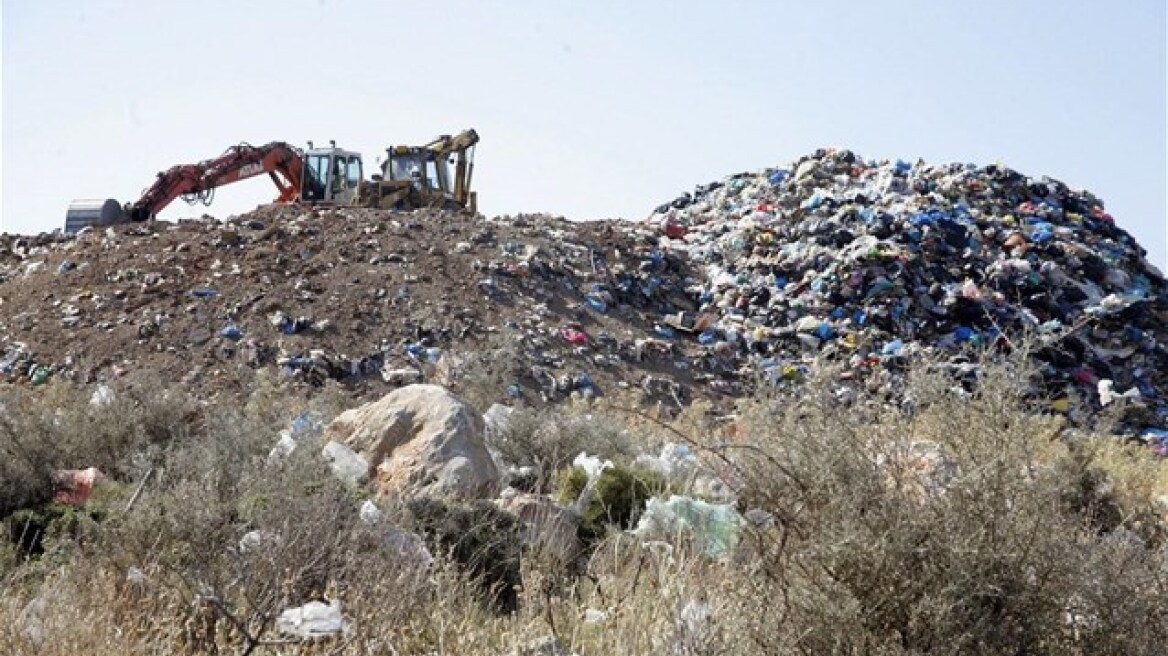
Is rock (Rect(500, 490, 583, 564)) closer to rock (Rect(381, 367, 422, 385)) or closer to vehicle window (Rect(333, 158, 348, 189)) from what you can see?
rock (Rect(381, 367, 422, 385))

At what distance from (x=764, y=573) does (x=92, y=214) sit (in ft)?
61.7

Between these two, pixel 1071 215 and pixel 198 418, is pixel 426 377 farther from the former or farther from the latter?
pixel 1071 215

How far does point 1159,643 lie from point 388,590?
6.58ft

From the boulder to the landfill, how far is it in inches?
198

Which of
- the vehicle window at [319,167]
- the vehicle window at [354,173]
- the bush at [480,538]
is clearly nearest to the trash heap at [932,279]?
the vehicle window at [354,173]

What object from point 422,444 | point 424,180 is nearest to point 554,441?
point 422,444

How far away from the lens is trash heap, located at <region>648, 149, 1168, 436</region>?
527 inches

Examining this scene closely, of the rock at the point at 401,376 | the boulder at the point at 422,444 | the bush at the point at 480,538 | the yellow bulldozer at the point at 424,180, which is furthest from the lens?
the yellow bulldozer at the point at 424,180

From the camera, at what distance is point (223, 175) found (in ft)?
65.6

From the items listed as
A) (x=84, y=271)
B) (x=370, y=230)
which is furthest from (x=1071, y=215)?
(x=84, y=271)

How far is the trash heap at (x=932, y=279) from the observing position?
44.0 feet

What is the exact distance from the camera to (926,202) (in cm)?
1647

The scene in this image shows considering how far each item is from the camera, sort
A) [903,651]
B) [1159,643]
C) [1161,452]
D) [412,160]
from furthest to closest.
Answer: [412,160]
[1161,452]
[1159,643]
[903,651]

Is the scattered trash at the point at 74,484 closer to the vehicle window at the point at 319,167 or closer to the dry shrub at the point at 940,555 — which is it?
the dry shrub at the point at 940,555
